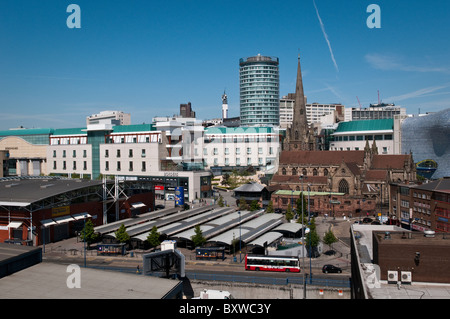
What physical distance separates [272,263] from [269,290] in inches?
288

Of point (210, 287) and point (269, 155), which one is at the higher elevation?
point (269, 155)

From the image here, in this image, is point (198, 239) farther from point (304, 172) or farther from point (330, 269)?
point (304, 172)

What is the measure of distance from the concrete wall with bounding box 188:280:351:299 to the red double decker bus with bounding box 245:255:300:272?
6851 millimetres

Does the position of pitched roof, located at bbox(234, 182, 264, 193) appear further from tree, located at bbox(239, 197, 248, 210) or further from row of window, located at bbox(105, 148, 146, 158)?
row of window, located at bbox(105, 148, 146, 158)

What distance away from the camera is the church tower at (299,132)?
4318 inches

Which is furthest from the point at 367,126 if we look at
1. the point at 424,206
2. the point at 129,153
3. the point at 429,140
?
the point at 424,206

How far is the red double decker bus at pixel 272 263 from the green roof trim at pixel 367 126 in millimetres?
104945

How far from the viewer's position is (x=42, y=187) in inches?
2279

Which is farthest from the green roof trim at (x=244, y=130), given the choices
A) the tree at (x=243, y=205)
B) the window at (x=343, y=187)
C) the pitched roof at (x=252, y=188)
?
the tree at (x=243, y=205)

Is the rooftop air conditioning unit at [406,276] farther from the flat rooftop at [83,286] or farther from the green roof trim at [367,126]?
the green roof trim at [367,126]

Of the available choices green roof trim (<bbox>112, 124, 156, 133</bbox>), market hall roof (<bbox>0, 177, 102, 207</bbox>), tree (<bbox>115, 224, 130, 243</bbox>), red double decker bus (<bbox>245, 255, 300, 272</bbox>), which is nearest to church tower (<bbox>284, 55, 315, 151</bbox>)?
green roof trim (<bbox>112, 124, 156, 133</bbox>)
